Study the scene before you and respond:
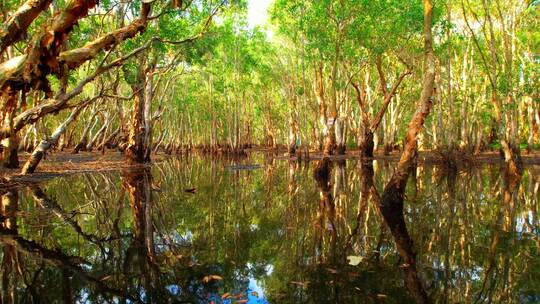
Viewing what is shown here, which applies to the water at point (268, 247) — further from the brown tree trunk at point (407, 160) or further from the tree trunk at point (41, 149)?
the tree trunk at point (41, 149)

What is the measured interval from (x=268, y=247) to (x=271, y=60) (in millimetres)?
31783

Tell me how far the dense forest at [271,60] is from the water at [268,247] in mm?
2451

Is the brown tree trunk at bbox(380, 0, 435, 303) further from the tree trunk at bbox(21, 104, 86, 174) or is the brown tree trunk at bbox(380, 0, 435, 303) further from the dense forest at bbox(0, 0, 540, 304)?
the tree trunk at bbox(21, 104, 86, 174)

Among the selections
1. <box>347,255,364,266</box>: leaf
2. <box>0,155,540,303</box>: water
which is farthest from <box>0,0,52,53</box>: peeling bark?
<box>347,255,364,266</box>: leaf

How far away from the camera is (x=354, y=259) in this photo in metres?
5.95

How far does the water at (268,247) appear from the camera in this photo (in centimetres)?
478

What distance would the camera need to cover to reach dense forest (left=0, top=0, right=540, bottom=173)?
6.40 m

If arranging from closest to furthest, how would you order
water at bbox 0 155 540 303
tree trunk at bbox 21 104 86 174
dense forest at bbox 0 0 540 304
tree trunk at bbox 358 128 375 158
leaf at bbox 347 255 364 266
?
water at bbox 0 155 540 303 → dense forest at bbox 0 0 540 304 → leaf at bbox 347 255 364 266 → tree trunk at bbox 21 104 86 174 → tree trunk at bbox 358 128 375 158

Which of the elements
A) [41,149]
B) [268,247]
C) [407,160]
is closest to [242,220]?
A: [268,247]

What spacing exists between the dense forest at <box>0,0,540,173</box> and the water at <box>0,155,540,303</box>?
2451 mm

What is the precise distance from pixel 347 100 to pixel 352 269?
28.4 meters

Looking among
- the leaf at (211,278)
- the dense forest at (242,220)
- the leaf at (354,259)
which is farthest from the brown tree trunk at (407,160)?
the leaf at (211,278)

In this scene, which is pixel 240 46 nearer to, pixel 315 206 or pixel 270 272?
pixel 315 206

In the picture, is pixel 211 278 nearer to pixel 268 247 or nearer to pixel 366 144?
pixel 268 247
